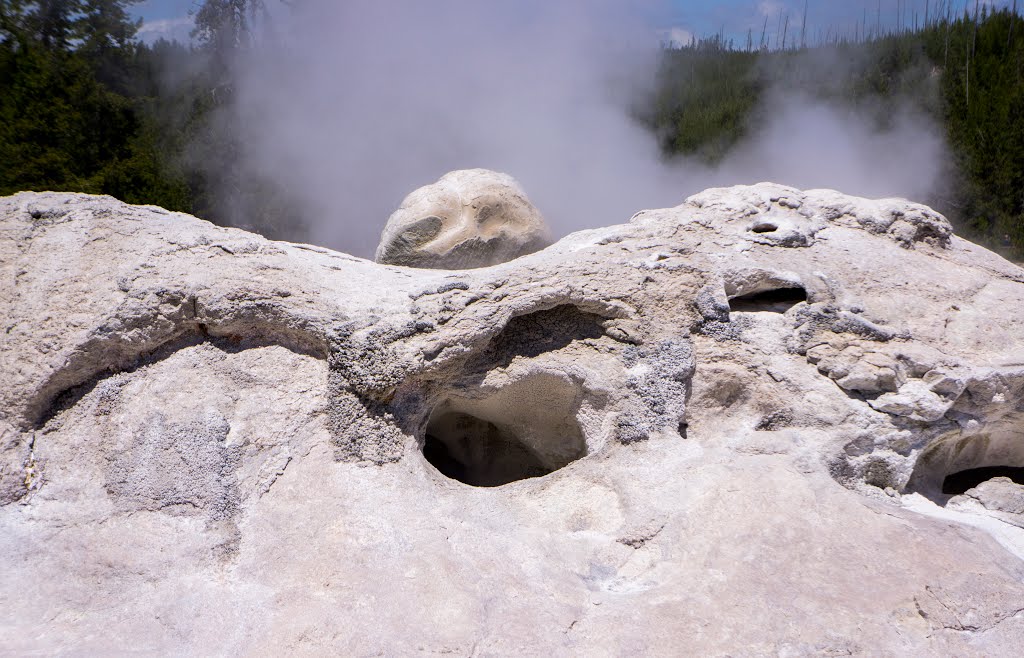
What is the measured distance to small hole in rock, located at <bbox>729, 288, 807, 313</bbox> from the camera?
8.57 ft

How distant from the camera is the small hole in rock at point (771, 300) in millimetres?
2611

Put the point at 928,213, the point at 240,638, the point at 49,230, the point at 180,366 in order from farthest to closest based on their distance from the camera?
1. the point at 928,213
2. the point at 49,230
3. the point at 180,366
4. the point at 240,638

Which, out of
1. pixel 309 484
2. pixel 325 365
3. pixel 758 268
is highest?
pixel 758 268

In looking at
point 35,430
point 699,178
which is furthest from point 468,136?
point 35,430

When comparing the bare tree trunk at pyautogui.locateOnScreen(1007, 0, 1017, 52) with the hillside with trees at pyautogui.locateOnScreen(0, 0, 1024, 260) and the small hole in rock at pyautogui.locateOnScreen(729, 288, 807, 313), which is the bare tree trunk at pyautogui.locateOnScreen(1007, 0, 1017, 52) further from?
the small hole in rock at pyautogui.locateOnScreen(729, 288, 807, 313)

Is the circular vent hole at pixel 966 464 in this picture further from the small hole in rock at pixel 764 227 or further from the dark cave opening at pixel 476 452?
the dark cave opening at pixel 476 452

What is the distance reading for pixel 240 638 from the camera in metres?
1.72

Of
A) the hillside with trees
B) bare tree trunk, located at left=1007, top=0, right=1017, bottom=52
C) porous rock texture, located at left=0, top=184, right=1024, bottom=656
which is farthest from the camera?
bare tree trunk, located at left=1007, top=0, right=1017, bottom=52

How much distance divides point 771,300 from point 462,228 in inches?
121

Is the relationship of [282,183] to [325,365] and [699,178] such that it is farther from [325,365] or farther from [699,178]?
[325,365]

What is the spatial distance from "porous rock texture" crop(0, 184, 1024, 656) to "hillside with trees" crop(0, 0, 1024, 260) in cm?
577

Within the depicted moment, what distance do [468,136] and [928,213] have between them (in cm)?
763

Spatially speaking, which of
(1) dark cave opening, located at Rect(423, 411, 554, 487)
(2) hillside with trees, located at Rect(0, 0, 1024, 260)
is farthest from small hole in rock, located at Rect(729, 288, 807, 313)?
(2) hillside with trees, located at Rect(0, 0, 1024, 260)

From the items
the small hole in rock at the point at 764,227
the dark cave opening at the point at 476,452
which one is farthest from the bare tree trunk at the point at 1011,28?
the dark cave opening at the point at 476,452
